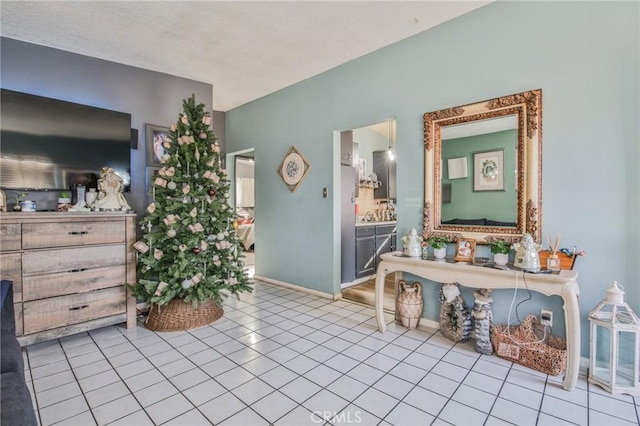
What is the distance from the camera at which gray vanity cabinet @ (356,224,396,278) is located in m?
4.53

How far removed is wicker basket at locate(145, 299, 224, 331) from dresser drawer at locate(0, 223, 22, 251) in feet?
3.78

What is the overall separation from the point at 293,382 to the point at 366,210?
3.99 meters

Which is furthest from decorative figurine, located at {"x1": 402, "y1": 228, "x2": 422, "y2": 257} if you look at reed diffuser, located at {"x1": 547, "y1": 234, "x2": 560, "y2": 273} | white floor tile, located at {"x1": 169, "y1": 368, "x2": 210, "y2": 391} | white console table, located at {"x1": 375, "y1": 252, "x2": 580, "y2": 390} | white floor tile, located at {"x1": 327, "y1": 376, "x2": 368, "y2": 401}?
white floor tile, located at {"x1": 169, "y1": 368, "x2": 210, "y2": 391}

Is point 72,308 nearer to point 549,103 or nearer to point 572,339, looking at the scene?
point 572,339

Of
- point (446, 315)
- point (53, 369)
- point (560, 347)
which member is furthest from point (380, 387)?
point (53, 369)

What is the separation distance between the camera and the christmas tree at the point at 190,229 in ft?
9.05

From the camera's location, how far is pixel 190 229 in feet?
9.24

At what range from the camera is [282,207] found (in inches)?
172

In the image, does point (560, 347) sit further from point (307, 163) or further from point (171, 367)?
point (307, 163)

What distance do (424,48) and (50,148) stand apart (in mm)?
3651

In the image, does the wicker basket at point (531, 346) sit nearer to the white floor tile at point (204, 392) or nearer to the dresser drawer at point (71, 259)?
the white floor tile at point (204, 392)

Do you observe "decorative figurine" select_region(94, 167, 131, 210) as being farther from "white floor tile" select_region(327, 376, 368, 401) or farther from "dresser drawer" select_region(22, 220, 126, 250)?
"white floor tile" select_region(327, 376, 368, 401)

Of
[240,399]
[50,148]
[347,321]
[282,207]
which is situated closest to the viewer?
[240,399]

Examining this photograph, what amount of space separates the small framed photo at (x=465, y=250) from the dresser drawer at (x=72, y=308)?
301 cm
